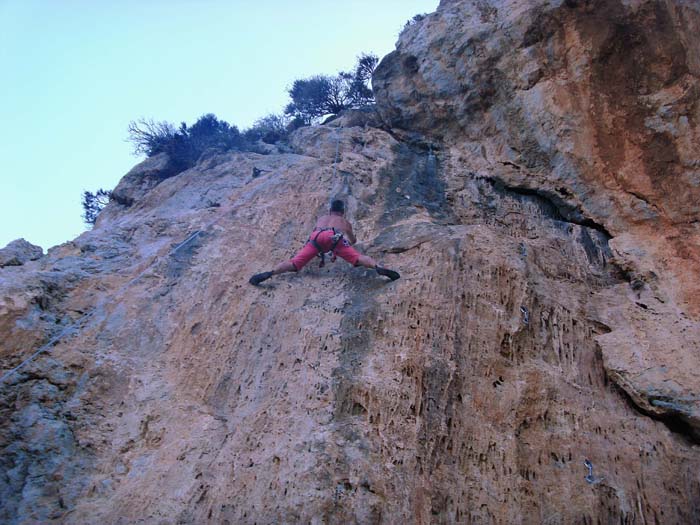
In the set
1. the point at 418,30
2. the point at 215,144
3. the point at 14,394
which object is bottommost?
the point at 14,394

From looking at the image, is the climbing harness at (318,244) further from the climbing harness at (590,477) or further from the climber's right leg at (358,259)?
the climbing harness at (590,477)

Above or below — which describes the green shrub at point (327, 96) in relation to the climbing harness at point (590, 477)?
above

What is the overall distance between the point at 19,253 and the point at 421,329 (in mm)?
5117

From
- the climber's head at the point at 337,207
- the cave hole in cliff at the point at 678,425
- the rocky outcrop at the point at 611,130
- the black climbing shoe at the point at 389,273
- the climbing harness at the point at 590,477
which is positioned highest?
the rocky outcrop at the point at 611,130

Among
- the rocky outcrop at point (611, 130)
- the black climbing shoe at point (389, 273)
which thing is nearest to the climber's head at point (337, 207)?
the black climbing shoe at point (389, 273)

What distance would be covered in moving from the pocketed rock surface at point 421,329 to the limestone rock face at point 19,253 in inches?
10.4

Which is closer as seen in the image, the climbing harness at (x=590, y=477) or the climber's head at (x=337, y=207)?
the climbing harness at (x=590, y=477)

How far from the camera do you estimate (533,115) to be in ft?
26.2

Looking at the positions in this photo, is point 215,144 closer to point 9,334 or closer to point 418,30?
point 418,30

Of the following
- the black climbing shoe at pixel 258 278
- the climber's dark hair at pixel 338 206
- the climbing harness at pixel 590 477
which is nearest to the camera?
the climbing harness at pixel 590 477

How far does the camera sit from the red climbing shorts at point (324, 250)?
6.50 metres

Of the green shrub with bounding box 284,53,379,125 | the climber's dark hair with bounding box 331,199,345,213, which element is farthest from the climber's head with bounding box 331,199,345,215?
the green shrub with bounding box 284,53,379,125

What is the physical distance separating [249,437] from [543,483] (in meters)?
2.57

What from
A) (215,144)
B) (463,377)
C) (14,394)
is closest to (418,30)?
(215,144)
